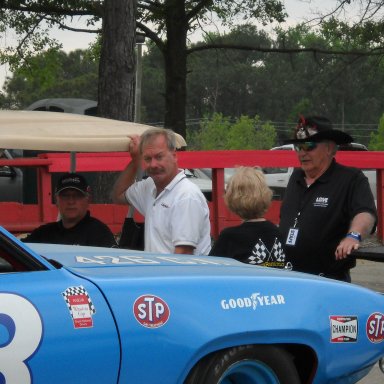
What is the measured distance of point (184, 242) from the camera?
5.54 meters

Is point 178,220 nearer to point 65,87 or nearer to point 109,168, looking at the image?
point 109,168

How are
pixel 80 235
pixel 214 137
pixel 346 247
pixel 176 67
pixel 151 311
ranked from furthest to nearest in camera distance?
pixel 214 137, pixel 176 67, pixel 80 235, pixel 346 247, pixel 151 311

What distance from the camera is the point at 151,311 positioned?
394cm

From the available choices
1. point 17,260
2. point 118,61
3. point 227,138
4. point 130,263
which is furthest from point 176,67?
point 227,138

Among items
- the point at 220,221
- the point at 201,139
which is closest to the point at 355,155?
the point at 220,221

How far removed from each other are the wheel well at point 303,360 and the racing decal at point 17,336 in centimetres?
127

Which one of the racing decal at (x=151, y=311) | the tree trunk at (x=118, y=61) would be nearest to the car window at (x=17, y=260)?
the racing decal at (x=151, y=311)

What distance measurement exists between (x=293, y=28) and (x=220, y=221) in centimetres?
968

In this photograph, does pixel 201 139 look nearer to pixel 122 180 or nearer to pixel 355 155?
pixel 355 155

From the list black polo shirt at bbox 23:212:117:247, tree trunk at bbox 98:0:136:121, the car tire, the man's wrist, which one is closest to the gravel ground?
tree trunk at bbox 98:0:136:121

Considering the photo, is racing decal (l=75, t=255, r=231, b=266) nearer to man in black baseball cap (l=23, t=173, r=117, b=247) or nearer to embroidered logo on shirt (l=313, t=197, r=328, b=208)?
embroidered logo on shirt (l=313, t=197, r=328, b=208)

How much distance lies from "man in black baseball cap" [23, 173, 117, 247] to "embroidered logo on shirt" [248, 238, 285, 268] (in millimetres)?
1375

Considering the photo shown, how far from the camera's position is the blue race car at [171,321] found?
3.65 metres

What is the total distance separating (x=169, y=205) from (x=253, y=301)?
1522mm
